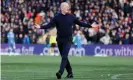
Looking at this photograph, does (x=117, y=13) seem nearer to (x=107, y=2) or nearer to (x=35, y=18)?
(x=107, y=2)

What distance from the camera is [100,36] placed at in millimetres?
39281

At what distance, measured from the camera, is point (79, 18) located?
134ft

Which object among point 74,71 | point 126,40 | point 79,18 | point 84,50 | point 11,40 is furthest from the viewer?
point 79,18

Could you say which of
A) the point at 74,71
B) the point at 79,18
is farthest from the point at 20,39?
the point at 74,71

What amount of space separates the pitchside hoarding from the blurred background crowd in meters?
0.49

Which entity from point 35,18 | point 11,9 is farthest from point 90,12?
point 11,9

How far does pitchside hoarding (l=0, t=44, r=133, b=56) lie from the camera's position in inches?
1492

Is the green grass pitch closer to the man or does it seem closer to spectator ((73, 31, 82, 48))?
spectator ((73, 31, 82, 48))

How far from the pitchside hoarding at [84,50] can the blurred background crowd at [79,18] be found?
19.5 inches

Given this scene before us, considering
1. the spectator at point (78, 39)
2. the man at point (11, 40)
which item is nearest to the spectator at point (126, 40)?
the spectator at point (78, 39)

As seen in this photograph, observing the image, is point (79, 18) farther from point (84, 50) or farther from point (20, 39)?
point (20, 39)

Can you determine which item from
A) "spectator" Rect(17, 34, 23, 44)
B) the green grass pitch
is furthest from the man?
the green grass pitch

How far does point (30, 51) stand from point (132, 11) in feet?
27.7

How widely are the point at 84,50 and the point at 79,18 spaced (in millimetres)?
3068
